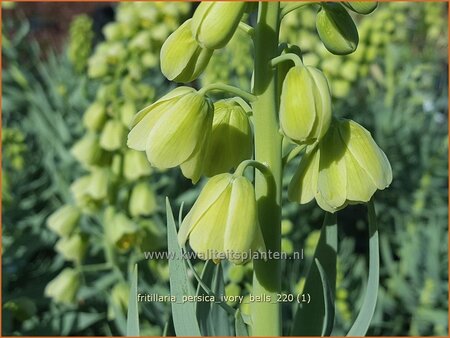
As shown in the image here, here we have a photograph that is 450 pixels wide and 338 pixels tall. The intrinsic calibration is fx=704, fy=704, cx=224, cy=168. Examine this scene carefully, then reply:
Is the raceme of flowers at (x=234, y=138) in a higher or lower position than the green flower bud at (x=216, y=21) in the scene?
lower

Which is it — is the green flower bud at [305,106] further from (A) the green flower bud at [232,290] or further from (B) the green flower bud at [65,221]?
(B) the green flower bud at [65,221]

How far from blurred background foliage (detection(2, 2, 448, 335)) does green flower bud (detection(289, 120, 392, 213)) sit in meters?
0.47

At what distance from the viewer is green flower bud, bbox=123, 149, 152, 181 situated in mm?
1636

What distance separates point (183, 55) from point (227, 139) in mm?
113

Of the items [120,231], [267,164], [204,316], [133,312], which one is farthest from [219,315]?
[120,231]

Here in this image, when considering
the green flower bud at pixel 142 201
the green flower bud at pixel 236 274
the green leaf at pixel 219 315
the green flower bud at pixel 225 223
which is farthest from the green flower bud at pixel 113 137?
the green flower bud at pixel 225 223

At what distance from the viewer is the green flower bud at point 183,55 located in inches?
32.4

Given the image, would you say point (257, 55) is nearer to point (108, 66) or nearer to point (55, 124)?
point (108, 66)

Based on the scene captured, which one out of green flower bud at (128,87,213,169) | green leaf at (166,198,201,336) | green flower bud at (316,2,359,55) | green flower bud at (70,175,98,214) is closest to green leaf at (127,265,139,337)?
green leaf at (166,198,201,336)

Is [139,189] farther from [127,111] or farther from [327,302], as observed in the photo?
[327,302]

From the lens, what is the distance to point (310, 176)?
83 cm

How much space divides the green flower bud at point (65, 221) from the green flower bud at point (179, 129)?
3.05 feet

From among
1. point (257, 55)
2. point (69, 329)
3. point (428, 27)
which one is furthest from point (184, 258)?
point (428, 27)

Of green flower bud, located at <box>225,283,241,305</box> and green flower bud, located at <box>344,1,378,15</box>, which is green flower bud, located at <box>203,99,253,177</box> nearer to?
green flower bud, located at <box>344,1,378,15</box>
